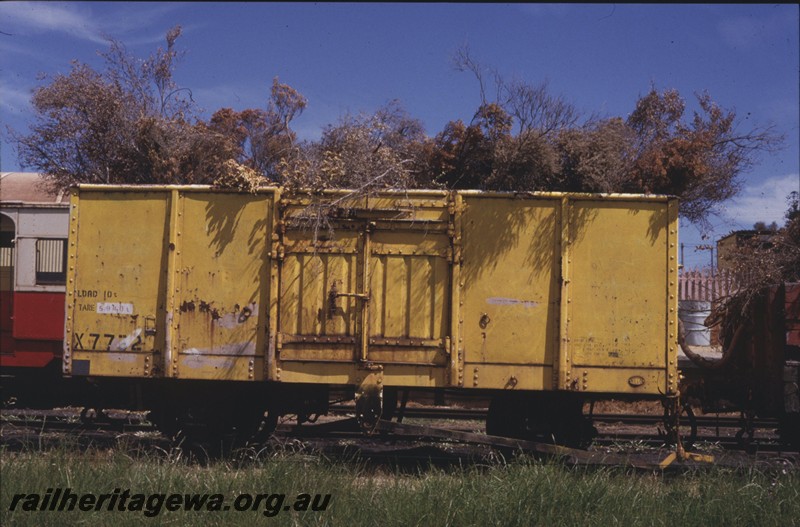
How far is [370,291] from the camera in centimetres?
714

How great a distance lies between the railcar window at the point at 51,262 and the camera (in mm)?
9594

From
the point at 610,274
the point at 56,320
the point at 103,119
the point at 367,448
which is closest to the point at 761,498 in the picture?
the point at 610,274

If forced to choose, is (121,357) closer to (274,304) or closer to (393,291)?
(274,304)

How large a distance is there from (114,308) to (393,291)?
3.16 meters

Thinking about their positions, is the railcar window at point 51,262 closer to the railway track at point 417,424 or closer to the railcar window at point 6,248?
the railcar window at point 6,248

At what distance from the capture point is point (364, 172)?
754 cm

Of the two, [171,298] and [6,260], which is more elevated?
[6,260]

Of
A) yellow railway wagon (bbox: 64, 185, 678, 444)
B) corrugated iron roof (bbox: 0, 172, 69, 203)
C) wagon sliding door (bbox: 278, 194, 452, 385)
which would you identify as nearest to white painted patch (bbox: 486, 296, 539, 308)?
yellow railway wagon (bbox: 64, 185, 678, 444)

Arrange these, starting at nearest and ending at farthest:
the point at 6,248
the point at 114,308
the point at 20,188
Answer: the point at 114,308 → the point at 6,248 → the point at 20,188

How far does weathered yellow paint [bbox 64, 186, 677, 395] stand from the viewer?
7.07 m

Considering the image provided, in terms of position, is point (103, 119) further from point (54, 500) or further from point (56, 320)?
point (54, 500)

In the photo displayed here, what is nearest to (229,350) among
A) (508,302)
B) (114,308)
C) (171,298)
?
(171,298)

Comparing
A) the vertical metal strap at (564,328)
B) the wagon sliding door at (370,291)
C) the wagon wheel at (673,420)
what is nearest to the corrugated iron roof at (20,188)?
the wagon sliding door at (370,291)

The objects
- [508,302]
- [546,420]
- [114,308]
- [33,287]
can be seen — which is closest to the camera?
[508,302]
